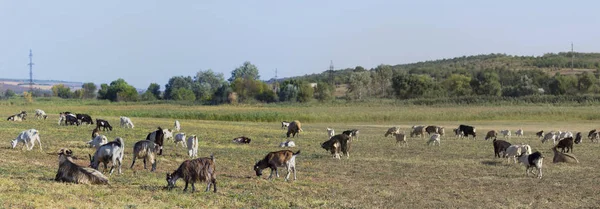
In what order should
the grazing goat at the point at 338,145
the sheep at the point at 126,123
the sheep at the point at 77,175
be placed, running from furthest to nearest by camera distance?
the sheep at the point at 126,123 → the grazing goat at the point at 338,145 → the sheep at the point at 77,175

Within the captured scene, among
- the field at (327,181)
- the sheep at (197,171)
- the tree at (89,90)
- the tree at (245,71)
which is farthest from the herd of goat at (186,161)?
the tree at (89,90)

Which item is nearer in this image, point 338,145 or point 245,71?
point 338,145

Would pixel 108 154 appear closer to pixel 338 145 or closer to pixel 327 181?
pixel 327 181

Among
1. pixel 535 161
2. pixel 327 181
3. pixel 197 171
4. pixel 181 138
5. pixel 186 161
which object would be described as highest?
pixel 186 161

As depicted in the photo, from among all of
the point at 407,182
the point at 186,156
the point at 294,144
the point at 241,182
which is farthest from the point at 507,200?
the point at 294,144

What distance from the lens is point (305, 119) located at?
233 feet

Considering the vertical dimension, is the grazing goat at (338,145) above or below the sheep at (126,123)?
below

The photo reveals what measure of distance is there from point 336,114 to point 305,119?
14.8ft

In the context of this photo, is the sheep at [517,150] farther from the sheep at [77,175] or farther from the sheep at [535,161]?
the sheep at [77,175]

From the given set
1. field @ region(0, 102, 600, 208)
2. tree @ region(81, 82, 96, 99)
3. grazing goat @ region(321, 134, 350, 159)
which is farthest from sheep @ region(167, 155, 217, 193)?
tree @ region(81, 82, 96, 99)

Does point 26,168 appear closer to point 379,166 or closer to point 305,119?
point 379,166

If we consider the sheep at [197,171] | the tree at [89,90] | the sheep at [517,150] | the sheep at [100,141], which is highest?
the tree at [89,90]

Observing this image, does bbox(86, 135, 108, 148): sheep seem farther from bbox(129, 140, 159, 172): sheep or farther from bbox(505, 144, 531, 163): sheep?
bbox(505, 144, 531, 163): sheep

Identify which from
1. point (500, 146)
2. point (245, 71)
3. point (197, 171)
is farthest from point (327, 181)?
point (245, 71)
